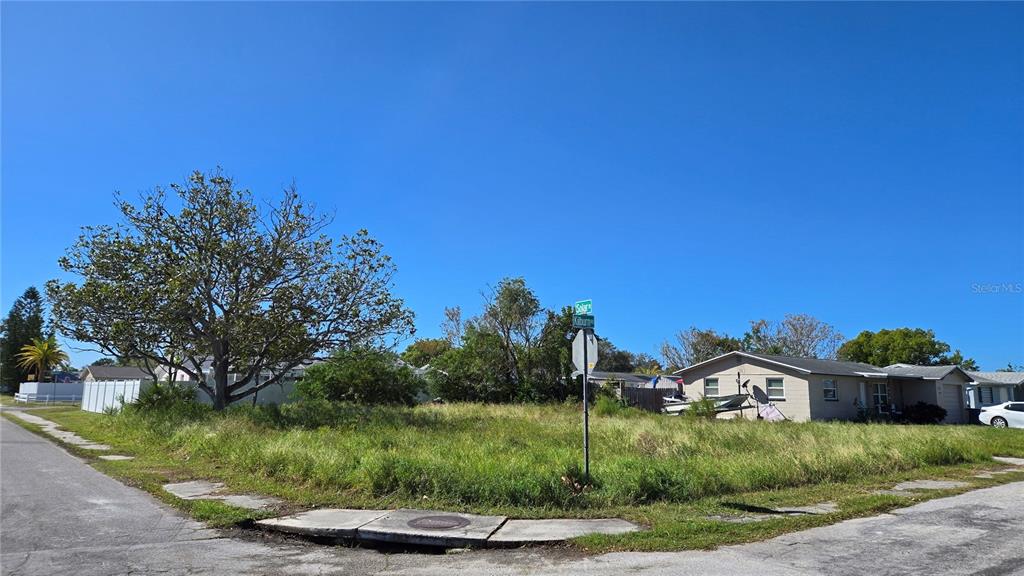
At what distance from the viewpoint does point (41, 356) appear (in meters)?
68.3

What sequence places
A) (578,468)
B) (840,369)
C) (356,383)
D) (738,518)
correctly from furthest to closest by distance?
(356,383)
(840,369)
(578,468)
(738,518)

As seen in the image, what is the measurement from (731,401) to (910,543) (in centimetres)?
2452

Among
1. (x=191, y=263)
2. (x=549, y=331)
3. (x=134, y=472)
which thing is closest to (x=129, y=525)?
(x=134, y=472)

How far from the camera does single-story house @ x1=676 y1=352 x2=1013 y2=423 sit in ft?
98.1


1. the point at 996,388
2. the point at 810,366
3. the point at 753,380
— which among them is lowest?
the point at 996,388

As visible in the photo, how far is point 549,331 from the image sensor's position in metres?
41.1

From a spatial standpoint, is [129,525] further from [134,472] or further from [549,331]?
[549,331]

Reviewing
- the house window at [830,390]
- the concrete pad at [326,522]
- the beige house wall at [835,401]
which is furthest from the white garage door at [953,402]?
the concrete pad at [326,522]

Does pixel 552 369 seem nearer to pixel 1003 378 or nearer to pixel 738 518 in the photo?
pixel 738 518

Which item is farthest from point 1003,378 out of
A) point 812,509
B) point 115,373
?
point 115,373

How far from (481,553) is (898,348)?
61.3 meters

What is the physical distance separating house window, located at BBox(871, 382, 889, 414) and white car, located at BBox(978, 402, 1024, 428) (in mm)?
4176

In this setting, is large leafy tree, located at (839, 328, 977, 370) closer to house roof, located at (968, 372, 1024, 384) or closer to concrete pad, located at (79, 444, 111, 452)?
house roof, located at (968, 372, 1024, 384)

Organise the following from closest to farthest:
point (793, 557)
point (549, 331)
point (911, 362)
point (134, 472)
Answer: point (793, 557)
point (134, 472)
point (549, 331)
point (911, 362)
